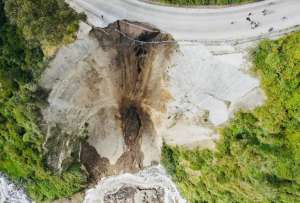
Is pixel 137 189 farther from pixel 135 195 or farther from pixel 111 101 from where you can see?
pixel 111 101

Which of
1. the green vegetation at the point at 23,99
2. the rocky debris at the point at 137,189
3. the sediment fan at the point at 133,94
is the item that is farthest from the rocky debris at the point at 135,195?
the sediment fan at the point at 133,94

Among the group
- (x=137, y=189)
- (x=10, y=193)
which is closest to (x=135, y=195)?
(x=137, y=189)

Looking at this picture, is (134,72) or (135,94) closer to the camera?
(134,72)

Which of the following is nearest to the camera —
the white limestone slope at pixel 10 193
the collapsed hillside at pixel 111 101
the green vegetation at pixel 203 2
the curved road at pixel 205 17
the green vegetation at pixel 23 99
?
the curved road at pixel 205 17

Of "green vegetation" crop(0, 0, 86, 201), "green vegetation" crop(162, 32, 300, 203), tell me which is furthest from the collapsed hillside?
"green vegetation" crop(162, 32, 300, 203)

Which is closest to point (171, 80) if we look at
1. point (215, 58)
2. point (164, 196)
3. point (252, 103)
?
point (215, 58)

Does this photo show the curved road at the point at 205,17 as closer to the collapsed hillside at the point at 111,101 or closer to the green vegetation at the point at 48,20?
the collapsed hillside at the point at 111,101
